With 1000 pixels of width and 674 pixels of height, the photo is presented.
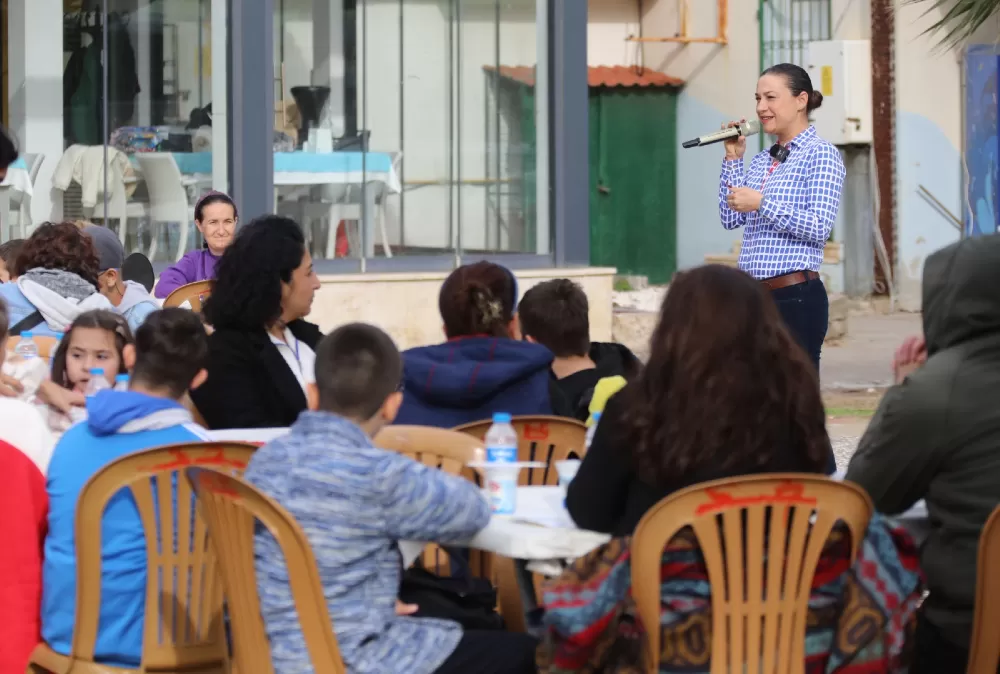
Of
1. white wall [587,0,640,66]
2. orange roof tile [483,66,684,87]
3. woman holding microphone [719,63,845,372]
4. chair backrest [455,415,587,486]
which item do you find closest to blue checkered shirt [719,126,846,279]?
woman holding microphone [719,63,845,372]

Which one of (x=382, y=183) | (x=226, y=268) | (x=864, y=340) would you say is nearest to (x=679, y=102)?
(x=864, y=340)

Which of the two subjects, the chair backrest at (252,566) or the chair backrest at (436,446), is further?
the chair backrest at (436,446)

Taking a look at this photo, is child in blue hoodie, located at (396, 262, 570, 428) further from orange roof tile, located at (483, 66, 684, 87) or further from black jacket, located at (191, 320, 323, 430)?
orange roof tile, located at (483, 66, 684, 87)

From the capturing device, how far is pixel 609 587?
2.82 metres

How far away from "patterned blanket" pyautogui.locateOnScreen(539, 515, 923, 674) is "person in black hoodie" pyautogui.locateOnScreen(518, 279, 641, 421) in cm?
203


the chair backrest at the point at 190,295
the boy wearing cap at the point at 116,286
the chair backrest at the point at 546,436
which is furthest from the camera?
the chair backrest at the point at 190,295

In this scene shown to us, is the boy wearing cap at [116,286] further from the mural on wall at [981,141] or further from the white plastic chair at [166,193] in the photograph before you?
the mural on wall at [981,141]

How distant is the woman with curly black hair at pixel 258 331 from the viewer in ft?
15.2

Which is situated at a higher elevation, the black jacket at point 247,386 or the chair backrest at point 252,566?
the black jacket at point 247,386

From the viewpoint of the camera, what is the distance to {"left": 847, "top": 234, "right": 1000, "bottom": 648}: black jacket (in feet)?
10.1

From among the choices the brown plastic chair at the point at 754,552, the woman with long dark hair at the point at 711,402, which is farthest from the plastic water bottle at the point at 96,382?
the brown plastic chair at the point at 754,552

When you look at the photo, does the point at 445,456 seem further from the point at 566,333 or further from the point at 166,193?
the point at 166,193

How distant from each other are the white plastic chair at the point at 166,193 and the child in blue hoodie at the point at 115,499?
6.61 metres

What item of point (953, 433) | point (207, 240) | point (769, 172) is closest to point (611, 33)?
point (207, 240)
